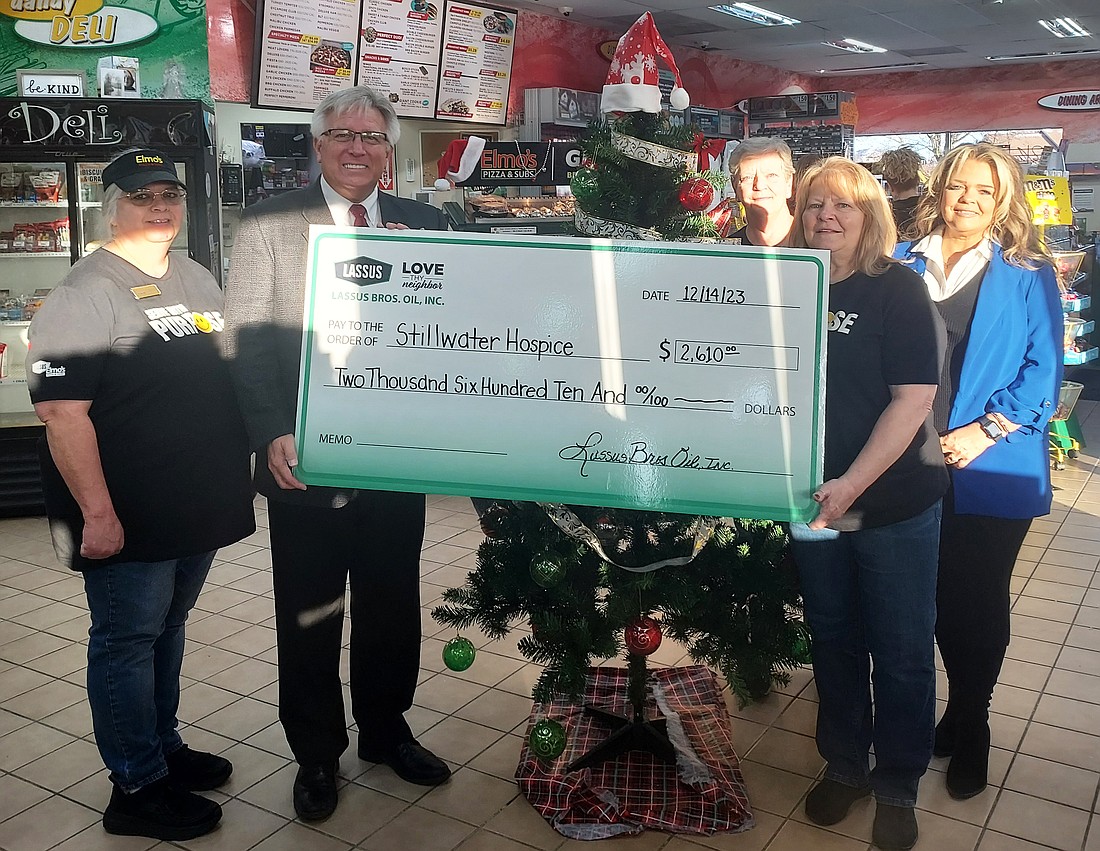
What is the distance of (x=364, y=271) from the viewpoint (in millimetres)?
2213

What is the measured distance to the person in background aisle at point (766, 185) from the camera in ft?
8.43

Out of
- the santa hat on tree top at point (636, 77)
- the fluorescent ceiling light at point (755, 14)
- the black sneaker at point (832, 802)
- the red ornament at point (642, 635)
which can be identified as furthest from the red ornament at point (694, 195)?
the fluorescent ceiling light at point (755, 14)

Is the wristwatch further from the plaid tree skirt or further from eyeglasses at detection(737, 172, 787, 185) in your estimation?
the plaid tree skirt

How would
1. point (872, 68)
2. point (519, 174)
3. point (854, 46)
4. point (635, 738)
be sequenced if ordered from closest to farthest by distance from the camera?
1. point (635, 738)
2. point (519, 174)
3. point (854, 46)
4. point (872, 68)

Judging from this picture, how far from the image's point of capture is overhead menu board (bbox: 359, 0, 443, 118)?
695 cm

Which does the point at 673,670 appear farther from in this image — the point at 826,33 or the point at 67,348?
the point at 826,33

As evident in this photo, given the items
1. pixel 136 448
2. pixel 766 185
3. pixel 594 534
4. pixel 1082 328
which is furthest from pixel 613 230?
pixel 1082 328

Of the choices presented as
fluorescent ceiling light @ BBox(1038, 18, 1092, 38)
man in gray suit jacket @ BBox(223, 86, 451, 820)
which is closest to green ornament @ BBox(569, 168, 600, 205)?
man in gray suit jacket @ BBox(223, 86, 451, 820)

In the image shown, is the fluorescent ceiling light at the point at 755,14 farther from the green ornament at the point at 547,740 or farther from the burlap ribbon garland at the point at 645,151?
the green ornament at the point at 547,740

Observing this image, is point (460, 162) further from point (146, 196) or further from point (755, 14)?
point (755, 14)

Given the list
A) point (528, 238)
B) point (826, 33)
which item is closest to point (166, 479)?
point (528, 238)

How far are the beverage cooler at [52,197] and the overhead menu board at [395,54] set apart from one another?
3.89 feet

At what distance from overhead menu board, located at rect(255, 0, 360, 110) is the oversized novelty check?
4.78 metres

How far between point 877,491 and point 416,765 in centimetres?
142
